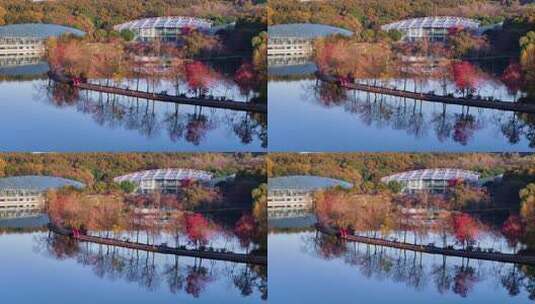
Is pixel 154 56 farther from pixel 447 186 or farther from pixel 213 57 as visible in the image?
pixel 447 186

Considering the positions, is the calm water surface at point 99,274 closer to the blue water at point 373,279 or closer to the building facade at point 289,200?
the blue water at point 373,279

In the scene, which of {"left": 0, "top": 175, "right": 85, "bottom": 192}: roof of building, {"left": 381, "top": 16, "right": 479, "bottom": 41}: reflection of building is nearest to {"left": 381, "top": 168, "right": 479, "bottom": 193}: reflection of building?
{"left": 381, "top": 16, "right": 479, "bottom": 41}: reflection of building

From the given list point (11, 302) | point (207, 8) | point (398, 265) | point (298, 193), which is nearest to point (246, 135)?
point (298, 193)

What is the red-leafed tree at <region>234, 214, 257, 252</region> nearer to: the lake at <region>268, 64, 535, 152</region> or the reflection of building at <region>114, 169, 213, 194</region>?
the reflection of building at <region>114, 169, 213, 194</region>

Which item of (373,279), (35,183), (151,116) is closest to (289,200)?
(373,279)

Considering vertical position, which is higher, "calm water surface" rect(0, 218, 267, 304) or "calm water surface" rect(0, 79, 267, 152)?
"calm water surface" rect(0, 79, 267, 152)

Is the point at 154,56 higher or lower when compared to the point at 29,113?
higher
